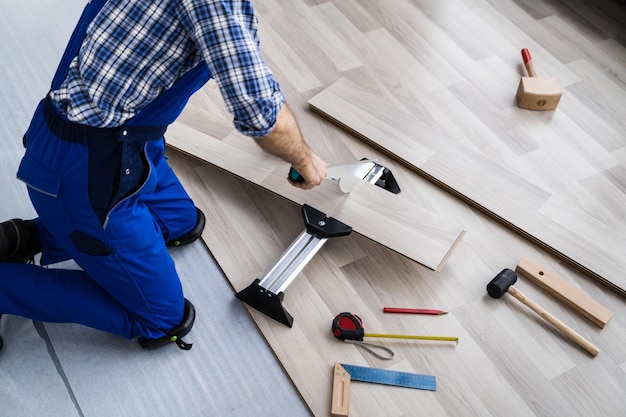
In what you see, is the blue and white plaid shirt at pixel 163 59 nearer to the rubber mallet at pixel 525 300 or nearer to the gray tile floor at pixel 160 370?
the gray tile floor at pixel 160 370

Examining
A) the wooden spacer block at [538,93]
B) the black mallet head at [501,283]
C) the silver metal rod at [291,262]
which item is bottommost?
the silver metal rod at [291,262]

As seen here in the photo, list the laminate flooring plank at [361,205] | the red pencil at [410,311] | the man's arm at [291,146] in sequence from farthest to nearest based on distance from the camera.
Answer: the laminate flooring plank at [361,205] → the red pencil at [410,311] → the man's arm at [291,146]

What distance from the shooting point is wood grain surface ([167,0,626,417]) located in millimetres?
2410

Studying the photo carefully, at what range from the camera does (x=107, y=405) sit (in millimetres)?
2275

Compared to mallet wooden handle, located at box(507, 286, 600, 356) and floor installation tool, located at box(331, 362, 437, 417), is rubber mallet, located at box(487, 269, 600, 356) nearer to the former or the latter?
mallet wooden handle, located at box(507, 286, 600, 356)

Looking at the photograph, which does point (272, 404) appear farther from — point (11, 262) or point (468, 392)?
point (11, 262)

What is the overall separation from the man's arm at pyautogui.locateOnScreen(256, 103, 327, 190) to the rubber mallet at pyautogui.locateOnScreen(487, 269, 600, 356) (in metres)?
0.94

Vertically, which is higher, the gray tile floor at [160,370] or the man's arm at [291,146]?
the man's arm at [291,146]

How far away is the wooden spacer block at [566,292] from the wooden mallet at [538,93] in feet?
3.17

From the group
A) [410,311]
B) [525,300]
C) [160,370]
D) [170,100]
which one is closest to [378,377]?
[410,311]

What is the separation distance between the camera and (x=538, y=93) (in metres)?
3.25

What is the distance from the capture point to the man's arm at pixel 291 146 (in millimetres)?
1772

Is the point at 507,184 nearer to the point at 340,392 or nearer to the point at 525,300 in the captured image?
the point at 525,300

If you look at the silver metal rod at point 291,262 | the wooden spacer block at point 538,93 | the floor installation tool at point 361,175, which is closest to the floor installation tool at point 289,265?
the silver metal rod at point 291,262
